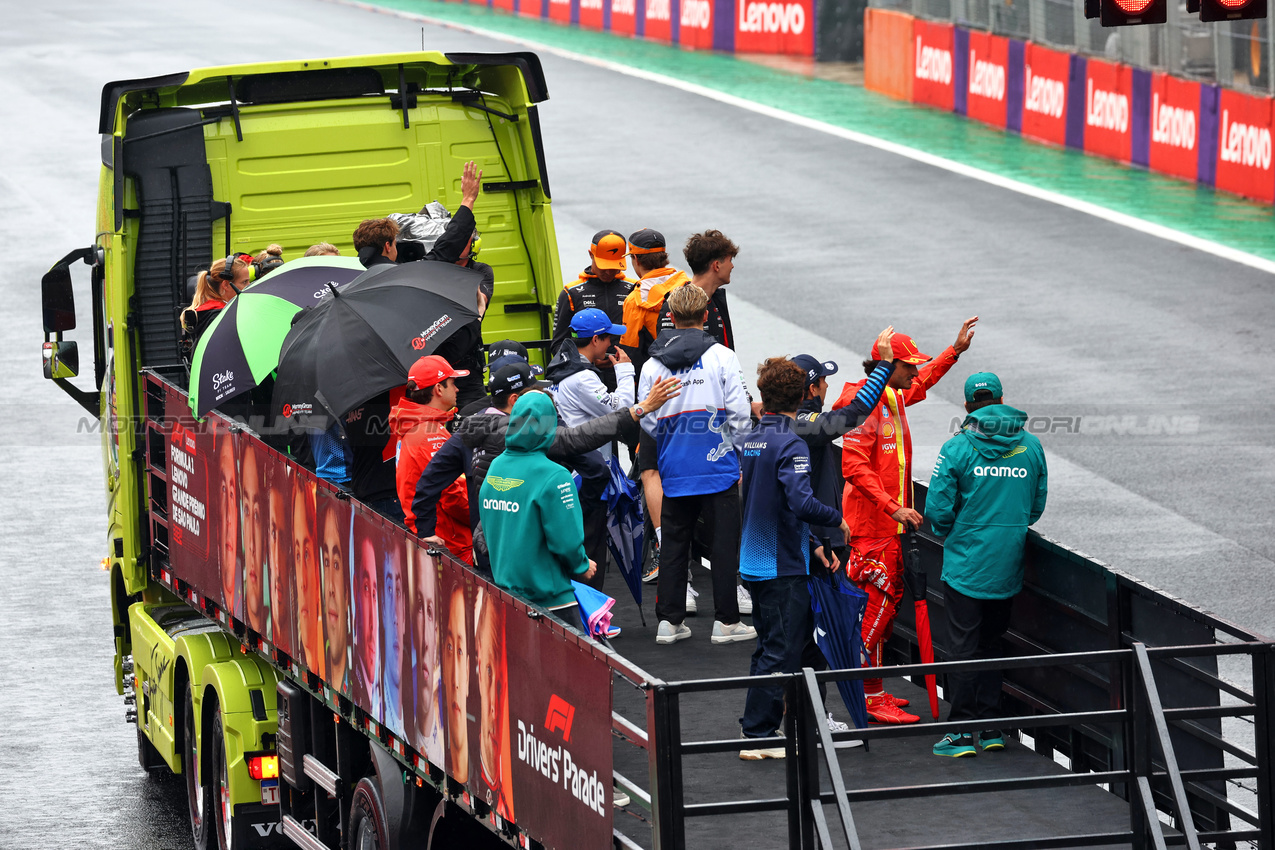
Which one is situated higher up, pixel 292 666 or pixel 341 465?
pixel 341 465

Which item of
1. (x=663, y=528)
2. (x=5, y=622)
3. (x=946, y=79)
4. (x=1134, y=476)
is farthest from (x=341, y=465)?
(x=946, y=79)

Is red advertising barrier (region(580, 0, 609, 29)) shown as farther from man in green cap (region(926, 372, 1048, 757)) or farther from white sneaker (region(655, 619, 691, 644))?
man in green cap (region(926, 372, 1048, 757))

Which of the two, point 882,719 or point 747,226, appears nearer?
point 882,719

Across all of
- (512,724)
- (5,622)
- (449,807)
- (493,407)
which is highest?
(493,407)

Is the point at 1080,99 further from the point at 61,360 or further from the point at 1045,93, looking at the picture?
the point at 61,360

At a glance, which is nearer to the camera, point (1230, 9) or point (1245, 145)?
point (1230, 9)

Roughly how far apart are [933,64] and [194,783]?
23223 millimetres

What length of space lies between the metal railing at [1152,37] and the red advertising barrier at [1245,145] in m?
0.23

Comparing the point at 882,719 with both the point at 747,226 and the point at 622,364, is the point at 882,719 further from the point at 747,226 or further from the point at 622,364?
the point at 747,226

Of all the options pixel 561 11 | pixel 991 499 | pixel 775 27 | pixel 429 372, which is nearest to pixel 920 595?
pixel 991 499

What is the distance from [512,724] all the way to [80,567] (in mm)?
9659

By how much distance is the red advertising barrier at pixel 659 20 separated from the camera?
3884 centimetres

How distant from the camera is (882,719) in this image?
27.6 ft

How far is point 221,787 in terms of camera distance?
1016cm
